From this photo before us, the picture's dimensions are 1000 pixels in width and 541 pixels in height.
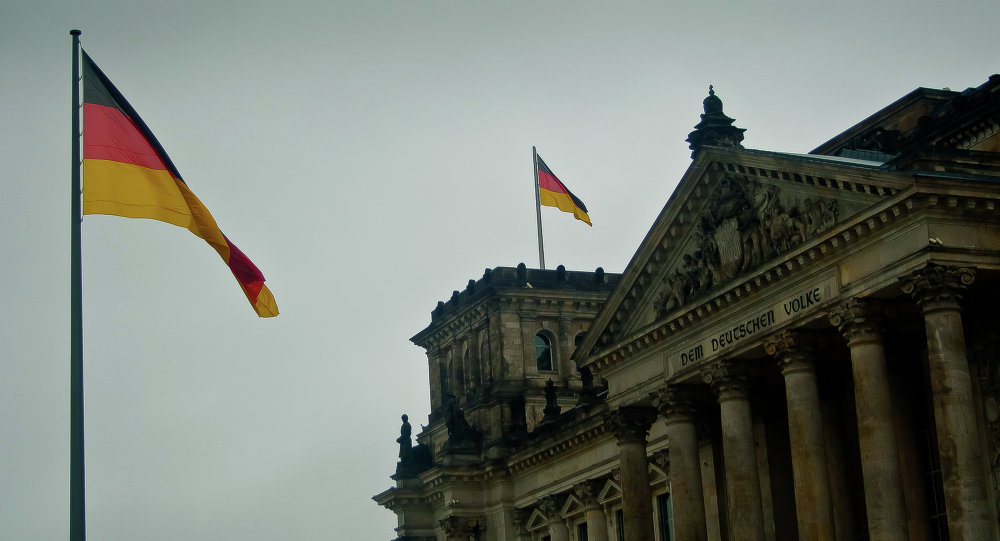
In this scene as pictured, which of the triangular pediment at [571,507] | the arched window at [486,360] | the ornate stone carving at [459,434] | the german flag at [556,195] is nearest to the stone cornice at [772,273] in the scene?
the triangular pediment at [571,507]

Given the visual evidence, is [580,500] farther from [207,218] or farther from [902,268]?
[207,218]

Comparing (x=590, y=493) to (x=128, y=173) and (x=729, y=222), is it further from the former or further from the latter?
(x=128, y=173)

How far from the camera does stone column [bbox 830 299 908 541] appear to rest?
33906 millimetres

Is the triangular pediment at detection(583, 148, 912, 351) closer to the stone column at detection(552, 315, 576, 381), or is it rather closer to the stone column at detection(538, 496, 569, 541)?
the stone column at detection(538, 496, 569, 541)

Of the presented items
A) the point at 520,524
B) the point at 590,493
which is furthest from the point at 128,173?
the point at 520,524

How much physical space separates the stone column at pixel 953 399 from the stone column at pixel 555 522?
89.4 feet

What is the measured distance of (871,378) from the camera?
35031mm

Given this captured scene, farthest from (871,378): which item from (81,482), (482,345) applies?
(482,345)

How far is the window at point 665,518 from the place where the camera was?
171 ft

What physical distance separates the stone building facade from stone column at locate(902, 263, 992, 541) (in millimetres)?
44

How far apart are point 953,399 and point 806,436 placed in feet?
18.1

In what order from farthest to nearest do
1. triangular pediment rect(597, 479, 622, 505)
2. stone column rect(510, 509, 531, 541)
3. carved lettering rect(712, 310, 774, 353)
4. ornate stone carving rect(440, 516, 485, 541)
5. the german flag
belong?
the german flag
ornate stone carving rect(440, 516, 485, 541)
stone column rect(510, 509, 531, 541)
triangular pediment rect(597, 479, 622, 505)
carved lettering rect(712, 310, 774, 353)

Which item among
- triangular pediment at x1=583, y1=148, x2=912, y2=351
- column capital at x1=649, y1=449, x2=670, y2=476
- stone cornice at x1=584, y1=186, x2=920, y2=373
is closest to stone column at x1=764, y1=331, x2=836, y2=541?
stone cornice at x1=584, y1=186, x2=920, y2=373

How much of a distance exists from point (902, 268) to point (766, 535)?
1040 cm
